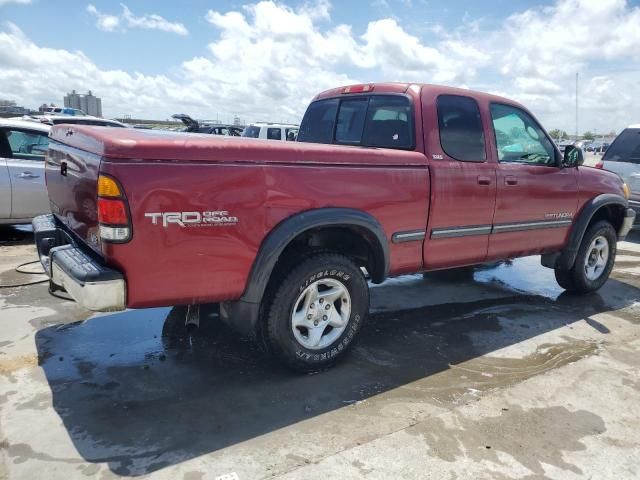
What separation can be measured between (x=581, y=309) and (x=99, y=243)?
457 centimetres

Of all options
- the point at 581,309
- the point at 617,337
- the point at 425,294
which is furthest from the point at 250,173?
the point at 581,309

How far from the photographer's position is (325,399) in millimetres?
3186

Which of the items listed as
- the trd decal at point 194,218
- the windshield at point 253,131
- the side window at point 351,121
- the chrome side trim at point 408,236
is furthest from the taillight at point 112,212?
the windshield at point 253,131

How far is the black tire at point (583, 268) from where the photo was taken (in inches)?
212

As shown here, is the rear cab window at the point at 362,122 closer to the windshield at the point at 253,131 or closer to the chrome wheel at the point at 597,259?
the chrome wheel at the point at 597,259

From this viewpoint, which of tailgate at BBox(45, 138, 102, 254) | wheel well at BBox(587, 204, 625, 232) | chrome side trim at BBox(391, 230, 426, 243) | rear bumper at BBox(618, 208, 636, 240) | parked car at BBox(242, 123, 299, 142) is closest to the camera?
tailgate at BBox(45, 138, 102, 254)

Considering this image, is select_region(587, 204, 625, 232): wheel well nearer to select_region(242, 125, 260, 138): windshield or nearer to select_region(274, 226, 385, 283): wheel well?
select_region(274, 226, 385, 283): wheel well

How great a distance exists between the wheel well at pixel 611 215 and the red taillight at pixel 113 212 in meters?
4.82

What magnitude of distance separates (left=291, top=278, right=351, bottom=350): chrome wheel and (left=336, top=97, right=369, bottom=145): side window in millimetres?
1533

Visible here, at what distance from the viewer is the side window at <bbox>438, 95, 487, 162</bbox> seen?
159 inches

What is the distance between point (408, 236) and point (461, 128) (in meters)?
1.09

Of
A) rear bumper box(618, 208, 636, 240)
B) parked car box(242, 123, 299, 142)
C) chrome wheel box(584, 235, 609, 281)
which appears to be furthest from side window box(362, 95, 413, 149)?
parked car box(242, 123, 299, 142)

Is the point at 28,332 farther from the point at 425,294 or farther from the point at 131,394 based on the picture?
the point at 425,294

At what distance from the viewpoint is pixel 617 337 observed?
4.43 m
